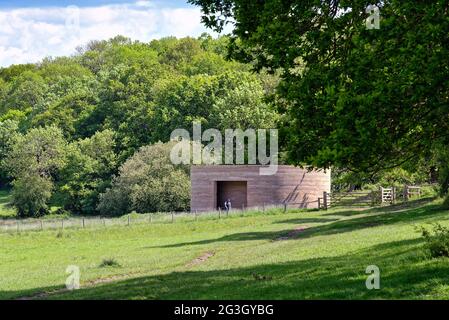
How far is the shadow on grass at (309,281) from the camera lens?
15.0m

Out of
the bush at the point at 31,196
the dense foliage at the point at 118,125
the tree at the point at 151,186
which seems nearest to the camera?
the tree at the point at 151,186

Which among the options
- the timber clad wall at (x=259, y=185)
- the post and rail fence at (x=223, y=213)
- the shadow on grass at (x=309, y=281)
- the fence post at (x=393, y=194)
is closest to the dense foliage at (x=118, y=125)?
the timber clad wall at (x=259, y=185)

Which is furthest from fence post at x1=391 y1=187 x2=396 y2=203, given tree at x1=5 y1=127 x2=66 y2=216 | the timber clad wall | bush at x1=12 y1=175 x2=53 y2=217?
bush at x1=12 y1=175 x2=53 y2=217

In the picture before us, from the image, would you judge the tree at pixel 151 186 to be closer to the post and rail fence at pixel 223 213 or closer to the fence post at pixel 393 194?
the post and rail fence at pixel 223 213

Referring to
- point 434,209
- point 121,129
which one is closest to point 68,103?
point 121,129

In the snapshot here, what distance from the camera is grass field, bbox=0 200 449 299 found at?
16405 mm

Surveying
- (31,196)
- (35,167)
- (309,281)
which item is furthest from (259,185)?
(309,281)

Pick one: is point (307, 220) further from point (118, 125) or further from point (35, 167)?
point (118, 125)

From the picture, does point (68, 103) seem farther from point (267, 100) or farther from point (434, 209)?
point (267, 100)

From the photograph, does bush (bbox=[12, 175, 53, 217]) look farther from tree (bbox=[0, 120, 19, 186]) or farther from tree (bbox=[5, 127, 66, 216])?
tree (bbox=[0, 120, 19, 186])

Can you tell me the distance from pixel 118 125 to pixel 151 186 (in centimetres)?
2928

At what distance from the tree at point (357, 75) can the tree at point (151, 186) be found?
5575 centimetres

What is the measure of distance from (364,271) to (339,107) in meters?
3.73

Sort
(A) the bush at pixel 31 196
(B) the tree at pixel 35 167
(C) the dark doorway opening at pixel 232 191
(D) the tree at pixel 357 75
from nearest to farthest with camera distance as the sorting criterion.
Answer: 1. (D) the tree at pixel 357 75
2. (C) the dark doorway opening at pixel 232 191
3. (A) the bush at pixel 31 196
4. (B) the tree at pixel 35 167
